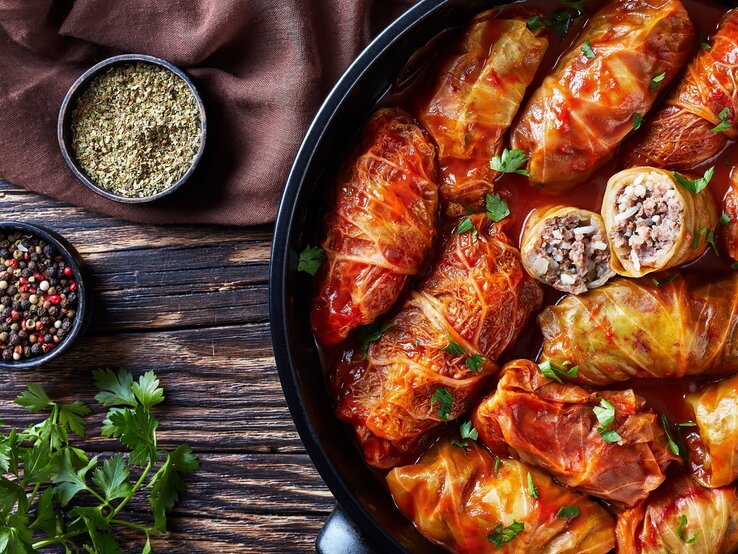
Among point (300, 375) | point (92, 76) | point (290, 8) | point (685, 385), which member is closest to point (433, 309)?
point (300, 375)

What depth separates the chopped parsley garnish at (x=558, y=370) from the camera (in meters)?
3.40

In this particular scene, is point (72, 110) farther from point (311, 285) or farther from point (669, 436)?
point (669, 436)

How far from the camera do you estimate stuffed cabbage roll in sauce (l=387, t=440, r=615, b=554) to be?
337 centimetres

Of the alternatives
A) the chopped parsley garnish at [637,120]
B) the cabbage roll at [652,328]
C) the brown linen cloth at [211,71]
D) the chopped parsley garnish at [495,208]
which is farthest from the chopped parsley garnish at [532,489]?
the brown linen cloth at [211,71]

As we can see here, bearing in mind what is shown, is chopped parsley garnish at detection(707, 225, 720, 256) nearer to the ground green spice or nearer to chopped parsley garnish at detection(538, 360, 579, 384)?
chopped parsley garnish at detection(538, 360, 579, 384)

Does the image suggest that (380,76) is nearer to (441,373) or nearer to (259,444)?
(441,373)

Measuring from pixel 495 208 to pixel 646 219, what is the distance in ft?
2.06

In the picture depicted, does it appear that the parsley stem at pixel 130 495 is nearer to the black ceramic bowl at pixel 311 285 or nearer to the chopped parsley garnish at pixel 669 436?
the black ceramic bowl at pixel 311 285

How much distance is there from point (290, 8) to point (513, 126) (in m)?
1.24

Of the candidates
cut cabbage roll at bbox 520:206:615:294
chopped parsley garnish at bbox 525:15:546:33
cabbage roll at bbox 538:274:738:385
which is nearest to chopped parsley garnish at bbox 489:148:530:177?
cut cabbage roll at bbox 520:206:615:294

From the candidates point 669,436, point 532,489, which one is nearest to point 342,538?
point 532,489

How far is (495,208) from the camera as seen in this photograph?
3.46m

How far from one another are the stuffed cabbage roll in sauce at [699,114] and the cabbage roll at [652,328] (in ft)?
1.77

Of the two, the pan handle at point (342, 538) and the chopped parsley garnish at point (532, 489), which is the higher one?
the chopped parsley garnish at point (532, 489)
